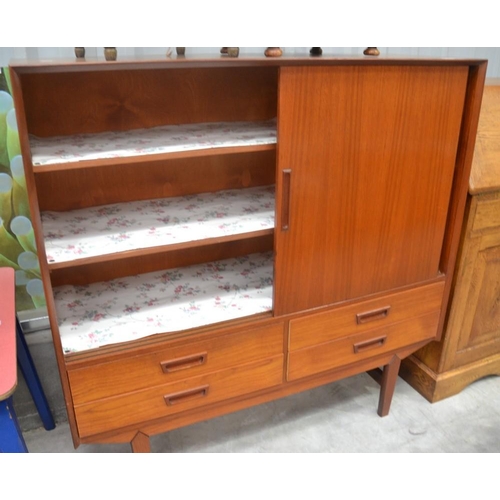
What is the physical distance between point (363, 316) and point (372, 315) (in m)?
0.04

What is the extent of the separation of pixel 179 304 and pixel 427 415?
115 cm

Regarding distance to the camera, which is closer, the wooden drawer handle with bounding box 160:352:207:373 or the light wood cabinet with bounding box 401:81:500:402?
the wooden drawer handle with bounding box 160:352:207:373

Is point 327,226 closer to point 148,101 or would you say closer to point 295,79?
point 295,79

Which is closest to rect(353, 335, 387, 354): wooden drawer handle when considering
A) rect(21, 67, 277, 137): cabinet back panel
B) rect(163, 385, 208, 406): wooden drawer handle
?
rect(163, 385, 208, 406): wooden drawer handle

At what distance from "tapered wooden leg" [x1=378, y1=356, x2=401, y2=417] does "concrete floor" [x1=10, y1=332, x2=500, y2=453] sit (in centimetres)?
4

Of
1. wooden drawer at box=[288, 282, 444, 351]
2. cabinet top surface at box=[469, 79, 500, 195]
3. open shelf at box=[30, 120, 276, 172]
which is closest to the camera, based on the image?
open shelf at box=[30, 120, 276, 172]

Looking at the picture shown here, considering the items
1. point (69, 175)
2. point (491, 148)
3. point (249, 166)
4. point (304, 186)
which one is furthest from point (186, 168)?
point (491, 148)

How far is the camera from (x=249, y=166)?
67.2 inches

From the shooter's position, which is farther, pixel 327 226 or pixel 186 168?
pixel 186 168

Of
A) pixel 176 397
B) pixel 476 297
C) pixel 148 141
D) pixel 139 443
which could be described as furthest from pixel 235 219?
pixel 476 297

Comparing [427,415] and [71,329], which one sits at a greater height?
[71,329]

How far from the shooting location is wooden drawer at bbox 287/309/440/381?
1.52 meters

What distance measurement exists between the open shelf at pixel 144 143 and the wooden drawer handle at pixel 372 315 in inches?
26.5

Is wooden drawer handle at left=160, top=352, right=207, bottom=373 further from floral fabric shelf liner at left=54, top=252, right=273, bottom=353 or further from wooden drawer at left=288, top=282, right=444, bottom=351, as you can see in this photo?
wooden drawer at left=288, top=282, right=444, bottom=351
